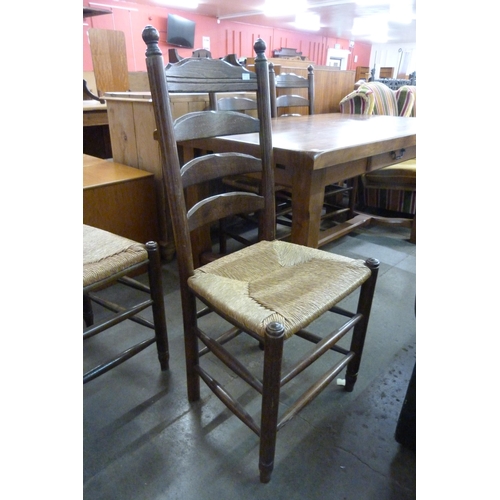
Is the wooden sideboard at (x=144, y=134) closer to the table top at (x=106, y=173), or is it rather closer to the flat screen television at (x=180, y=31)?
the table top at (x=106, y=173)

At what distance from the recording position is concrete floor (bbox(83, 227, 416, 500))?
1.01 meters

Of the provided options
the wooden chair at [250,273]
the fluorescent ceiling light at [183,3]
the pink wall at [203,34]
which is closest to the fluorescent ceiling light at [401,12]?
the pink wall at [203,34]

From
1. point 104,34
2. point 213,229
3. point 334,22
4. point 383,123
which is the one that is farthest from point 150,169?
point 334,22

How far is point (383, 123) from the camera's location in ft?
7.48

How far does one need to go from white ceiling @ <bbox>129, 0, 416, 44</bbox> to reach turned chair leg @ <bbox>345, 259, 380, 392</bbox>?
8.67 m

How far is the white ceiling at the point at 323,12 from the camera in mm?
7988

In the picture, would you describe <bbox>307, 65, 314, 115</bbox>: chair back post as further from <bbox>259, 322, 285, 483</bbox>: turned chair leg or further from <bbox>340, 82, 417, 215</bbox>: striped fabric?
<bbox>259, 322, 285, 483</bbox>: turned chair leg

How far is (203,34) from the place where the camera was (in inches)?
362

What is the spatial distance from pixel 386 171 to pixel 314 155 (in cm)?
164

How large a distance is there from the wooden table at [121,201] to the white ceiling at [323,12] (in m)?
7.42

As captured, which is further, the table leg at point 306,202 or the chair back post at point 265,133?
A: the table leg at point 306,202

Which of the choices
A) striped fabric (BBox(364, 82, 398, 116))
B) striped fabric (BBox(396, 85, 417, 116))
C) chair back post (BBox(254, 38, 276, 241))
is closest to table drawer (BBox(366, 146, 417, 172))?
chair back post (BBox(254, 38, 276, 241))
